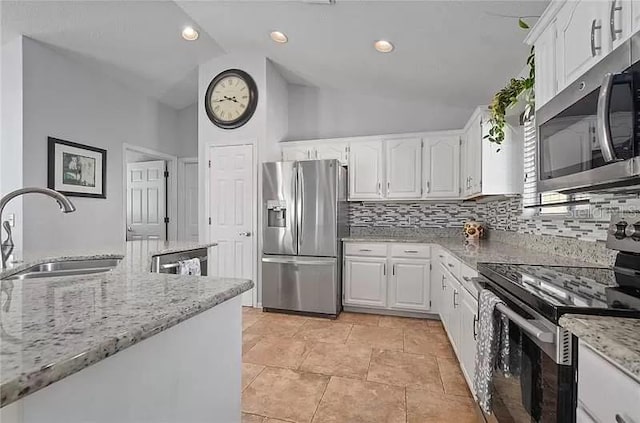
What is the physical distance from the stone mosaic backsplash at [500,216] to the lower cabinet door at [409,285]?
74 cm

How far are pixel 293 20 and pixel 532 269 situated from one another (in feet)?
9.22

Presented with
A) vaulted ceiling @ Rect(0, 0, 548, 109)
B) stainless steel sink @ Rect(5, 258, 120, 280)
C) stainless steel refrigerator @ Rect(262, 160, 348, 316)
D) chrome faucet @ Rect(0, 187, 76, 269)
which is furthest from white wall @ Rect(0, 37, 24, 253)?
stainless steel refrigerator @ Rect(262, 160, 348, 316)

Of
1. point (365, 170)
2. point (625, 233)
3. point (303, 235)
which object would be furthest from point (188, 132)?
point (625, 233)

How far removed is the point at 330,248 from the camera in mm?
3518

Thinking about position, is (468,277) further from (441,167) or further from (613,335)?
(441,167)

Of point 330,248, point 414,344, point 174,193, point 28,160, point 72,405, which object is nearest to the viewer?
point 72,405

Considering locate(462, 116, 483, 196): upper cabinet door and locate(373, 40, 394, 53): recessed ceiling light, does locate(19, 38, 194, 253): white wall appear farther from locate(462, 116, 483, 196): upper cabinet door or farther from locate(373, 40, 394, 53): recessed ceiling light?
A: locate(462, 116, 483, 196): upper cabinet door

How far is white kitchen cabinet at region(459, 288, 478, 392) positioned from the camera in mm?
→ 1827

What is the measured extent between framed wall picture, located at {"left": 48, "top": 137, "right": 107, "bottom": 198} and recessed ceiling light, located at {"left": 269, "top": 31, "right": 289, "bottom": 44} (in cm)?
253

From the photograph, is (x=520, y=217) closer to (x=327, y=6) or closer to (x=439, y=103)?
(x=439, y=103)

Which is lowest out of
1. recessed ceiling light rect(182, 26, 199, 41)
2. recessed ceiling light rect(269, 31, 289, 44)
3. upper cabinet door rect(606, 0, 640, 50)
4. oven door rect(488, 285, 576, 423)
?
oven door rect(488, 285, 576, 423)

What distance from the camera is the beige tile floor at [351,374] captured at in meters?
1.85

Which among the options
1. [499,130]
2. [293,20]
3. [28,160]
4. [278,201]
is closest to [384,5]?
[293,20]

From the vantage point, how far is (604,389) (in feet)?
2.29
